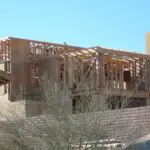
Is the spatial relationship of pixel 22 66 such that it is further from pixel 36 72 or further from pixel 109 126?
pixel 109 126

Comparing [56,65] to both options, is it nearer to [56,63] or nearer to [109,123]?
[56,63]

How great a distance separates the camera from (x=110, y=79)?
29.1 meters

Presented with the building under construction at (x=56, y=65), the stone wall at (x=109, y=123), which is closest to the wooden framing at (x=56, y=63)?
the building under construction at (x=56, y=65)

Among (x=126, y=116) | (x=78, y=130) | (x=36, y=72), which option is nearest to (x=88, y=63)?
(x=36, y=72)

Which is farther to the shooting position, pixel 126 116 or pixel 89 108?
pixel 126 116

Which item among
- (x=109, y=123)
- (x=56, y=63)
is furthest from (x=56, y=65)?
(x=109, y=123)

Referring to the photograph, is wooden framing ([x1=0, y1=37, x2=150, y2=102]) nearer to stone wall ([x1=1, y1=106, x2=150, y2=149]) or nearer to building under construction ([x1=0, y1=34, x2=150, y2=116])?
building under construction ([x1=0, y1=34, x2=150, y2=116])

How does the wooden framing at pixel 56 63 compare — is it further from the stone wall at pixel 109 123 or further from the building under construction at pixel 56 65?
the stone wall at pixel 109 123

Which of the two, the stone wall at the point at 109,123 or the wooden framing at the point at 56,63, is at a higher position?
the wooden framing at the point at 56,63

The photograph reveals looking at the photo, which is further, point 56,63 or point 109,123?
point 56,63

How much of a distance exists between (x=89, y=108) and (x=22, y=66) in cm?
1799

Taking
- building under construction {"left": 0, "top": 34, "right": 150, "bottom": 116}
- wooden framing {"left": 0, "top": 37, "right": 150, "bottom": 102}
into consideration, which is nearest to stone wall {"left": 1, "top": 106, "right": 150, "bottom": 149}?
building under construction {"left": 0, "top": 34, "right": 150, "bottom": 116}

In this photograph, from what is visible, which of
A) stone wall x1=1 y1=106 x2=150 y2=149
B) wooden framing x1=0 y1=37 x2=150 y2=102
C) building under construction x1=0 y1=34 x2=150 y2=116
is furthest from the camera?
wooden framing x1=0 y1=37 x2=150 y2=102

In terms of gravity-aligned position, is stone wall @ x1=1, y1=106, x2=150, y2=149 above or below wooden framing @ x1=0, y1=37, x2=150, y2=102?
below
